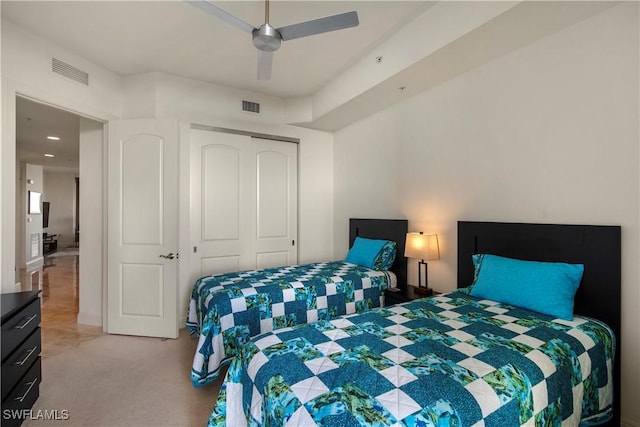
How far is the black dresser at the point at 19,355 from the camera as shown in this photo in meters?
1.63

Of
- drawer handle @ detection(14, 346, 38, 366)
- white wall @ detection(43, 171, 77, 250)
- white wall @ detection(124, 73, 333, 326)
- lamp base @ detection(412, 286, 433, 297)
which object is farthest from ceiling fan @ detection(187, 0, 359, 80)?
white wall @ detection(43, 171, 77, 250)

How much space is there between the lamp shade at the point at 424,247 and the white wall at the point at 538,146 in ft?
0.50

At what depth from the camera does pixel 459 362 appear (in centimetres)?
122

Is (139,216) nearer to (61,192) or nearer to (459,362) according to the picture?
(459,362)

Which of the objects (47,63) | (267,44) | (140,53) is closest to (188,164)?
(140,53)

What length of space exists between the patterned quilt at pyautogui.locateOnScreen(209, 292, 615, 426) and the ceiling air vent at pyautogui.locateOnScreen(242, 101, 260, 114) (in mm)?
3061

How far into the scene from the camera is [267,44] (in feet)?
6.38

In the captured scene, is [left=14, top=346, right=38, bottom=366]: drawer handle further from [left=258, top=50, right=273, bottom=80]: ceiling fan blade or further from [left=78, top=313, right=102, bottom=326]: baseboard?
[left=258, top=50, right=273, bottom=80]: ceiling fan blade

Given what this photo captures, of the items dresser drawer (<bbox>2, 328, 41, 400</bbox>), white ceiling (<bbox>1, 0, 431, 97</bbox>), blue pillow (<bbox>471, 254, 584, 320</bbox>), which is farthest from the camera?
white ceiling (<bbox>1, 0, 431, 97</bbox>)

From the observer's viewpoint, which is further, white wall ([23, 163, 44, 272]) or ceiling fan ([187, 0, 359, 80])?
white wall ([23, 163, 44, 272])

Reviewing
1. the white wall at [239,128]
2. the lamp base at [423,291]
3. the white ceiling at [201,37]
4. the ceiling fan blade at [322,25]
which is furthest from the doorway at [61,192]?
the lamp base at [423,291]

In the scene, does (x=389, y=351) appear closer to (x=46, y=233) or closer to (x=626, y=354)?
(x=626, y=354)

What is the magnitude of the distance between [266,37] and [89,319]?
3.61 m

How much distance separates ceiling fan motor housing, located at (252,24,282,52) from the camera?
186cm
